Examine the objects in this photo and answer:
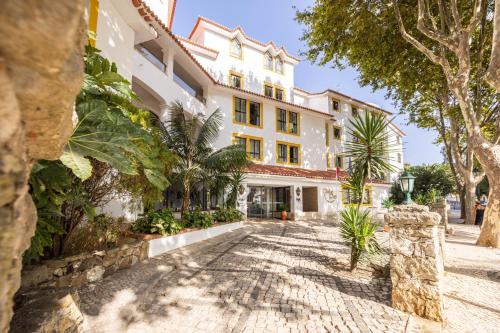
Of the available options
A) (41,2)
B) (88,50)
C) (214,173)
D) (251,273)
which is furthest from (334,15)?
(41,2)

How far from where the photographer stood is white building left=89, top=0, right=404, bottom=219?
13.0 metres

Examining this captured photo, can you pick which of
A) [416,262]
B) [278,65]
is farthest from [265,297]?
[278,65]

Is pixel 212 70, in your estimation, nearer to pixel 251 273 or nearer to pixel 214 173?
pixel 214 173

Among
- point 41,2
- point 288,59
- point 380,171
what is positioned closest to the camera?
point 41,2

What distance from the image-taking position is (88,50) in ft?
11.6

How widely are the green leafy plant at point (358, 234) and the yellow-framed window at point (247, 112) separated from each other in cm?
1278

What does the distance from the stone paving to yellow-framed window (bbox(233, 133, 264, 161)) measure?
1157 centimetres

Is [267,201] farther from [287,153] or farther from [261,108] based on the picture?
[261,108]

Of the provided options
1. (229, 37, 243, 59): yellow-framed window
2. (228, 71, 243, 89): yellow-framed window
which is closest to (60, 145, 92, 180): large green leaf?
(228, 71, 243, 89): yellow-framed window

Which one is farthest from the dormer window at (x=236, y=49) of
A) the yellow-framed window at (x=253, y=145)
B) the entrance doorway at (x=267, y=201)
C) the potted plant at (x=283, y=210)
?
the potted plant at (x=283, y=210)

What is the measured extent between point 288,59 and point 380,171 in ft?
60.6

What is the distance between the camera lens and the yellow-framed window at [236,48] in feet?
61.5

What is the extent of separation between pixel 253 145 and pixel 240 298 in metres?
14.3

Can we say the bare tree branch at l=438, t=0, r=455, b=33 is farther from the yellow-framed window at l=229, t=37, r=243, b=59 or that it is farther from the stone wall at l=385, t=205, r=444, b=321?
the yellow-framed window at l=229, t=37, r=243, b=59
